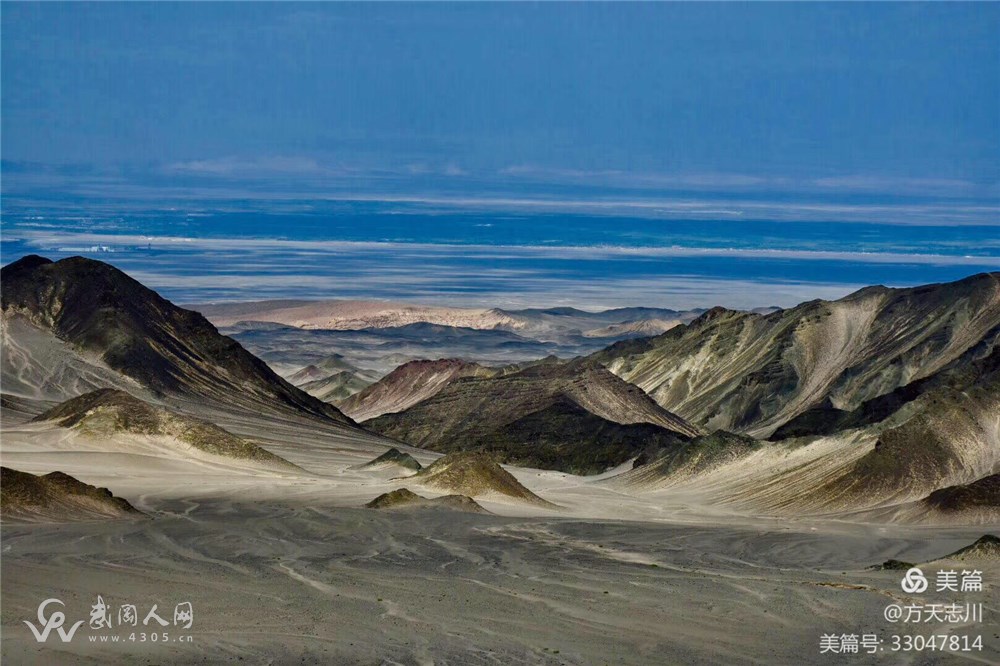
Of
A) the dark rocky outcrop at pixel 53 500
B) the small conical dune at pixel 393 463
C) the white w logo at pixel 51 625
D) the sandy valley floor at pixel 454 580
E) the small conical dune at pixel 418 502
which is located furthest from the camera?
the small conical dune at pixel 393 463

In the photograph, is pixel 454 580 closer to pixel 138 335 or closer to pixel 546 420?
pixel 546 420

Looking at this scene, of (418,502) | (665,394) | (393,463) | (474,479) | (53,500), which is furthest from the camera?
(665,394)

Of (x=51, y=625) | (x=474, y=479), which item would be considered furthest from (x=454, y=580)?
(x=474, y=479)

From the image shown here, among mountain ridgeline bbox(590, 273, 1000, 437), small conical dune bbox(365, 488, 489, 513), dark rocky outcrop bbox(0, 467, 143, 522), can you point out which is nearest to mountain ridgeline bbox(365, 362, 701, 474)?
mountain ridgeline bbox(590, 273, 1000, 437)

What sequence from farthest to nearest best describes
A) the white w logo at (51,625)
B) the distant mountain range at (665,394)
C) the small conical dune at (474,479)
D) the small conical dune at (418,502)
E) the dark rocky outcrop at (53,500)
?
the distant mountain range at (665,394), the small conical dune at (474,479), the small conical dune at (418,502), the dark rocky outcrop at (53,500), the white w logo at (51,625)

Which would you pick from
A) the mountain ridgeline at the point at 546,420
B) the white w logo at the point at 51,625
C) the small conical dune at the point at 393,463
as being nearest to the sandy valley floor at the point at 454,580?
the white w logo at the point at 51,625

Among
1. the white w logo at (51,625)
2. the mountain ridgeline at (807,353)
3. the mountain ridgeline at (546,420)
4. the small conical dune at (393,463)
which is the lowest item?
the white w logo at (51,625)

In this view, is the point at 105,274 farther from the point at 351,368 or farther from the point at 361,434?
the point at 351,368

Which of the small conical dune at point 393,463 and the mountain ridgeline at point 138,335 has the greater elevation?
the mountain ridgeline at point 138,335

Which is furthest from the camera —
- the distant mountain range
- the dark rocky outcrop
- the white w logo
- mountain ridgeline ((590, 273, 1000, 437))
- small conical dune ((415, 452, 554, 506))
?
mountain ridgeline ((590, 273, 1000, 437))

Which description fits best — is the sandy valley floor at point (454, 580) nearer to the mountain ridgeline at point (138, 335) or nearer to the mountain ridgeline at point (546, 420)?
the mountain ridgeline at point (546, 420)

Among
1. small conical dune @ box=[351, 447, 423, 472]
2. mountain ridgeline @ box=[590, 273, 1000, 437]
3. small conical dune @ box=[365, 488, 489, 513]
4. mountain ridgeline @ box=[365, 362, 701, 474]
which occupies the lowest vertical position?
small conical dune @ box=[365, 488, 489, 513]

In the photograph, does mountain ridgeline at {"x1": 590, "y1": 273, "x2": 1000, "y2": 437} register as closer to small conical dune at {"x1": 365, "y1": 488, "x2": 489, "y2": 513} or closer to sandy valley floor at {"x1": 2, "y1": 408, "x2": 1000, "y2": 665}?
sandy valley floor at {"x1": 2, "y1": 408, "x2": 1000, "y2": 665}
